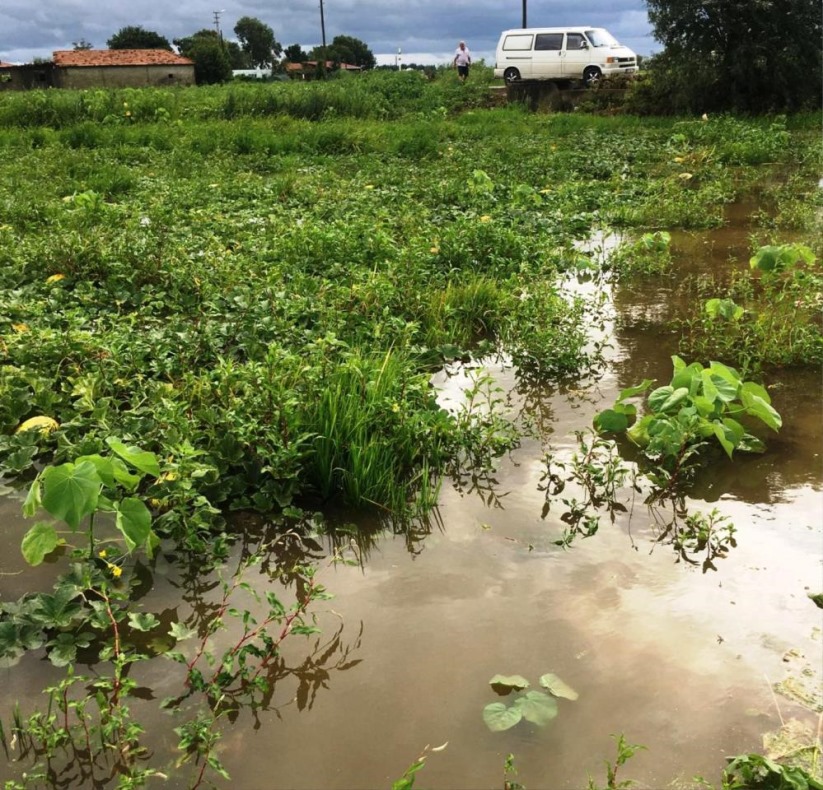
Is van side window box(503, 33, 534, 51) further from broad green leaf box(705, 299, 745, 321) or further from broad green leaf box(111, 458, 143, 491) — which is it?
broad green leaf box(111, 458, 143, 491)

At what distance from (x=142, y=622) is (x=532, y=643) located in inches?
52.3

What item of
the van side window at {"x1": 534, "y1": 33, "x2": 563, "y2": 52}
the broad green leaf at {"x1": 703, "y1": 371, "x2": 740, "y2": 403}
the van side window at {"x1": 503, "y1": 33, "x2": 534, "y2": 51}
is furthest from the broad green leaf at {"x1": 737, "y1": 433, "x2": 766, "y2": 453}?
the van side window at {"x1": 503, "y1": 33, "x2": 534, "y2": 51}

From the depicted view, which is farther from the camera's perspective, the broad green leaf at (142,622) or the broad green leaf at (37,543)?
the broad green leaf at (37,543)

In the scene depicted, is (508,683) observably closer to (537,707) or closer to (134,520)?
(537,707)

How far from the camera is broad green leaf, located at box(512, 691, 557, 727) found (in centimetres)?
229

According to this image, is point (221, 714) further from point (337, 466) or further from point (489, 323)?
point (489, 323)

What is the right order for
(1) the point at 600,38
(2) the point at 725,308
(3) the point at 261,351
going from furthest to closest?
(1) the point at 600,38
(2) the point at 725,308
(3) the point at 261,351

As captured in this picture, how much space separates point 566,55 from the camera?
75.6 feet

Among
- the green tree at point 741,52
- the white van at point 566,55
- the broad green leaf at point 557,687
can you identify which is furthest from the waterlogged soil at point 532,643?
the white van at point 566,55

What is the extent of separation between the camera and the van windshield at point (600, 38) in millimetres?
22781

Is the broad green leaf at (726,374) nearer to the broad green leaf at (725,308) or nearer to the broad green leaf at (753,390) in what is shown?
the broad green leaf at (753,390)

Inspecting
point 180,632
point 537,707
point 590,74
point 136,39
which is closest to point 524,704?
point 537,707

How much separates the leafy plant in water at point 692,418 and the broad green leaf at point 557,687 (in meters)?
1.38

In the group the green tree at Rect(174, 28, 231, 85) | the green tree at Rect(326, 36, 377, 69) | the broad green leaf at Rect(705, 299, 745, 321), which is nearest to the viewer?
the broad green leaf at Rect(705, 299, 745, 321)
